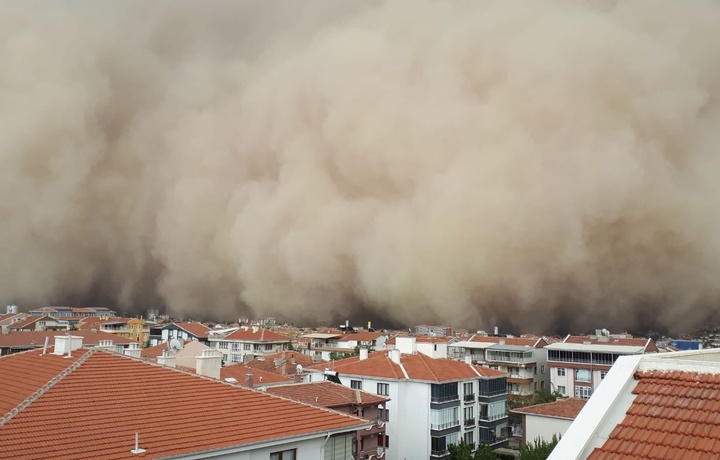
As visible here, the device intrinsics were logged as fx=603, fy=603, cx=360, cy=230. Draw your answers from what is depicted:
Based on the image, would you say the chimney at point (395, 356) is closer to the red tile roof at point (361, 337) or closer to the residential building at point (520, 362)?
the residential building at point (520, 362)

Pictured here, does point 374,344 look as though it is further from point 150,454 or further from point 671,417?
point 671,417

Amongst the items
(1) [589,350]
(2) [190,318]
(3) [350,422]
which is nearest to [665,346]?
(1) [589,350]

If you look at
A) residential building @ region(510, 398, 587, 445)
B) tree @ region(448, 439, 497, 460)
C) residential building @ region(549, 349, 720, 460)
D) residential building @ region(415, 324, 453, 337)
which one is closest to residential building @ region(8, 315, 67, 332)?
residential building @ region(415, 324, 453, 337)

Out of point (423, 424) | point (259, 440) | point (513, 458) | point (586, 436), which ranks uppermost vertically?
point (586, 436)

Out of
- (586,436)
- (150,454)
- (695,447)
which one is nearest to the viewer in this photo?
(695,447)

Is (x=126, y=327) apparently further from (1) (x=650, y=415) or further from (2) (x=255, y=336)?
(1) (x=650, y=415)
